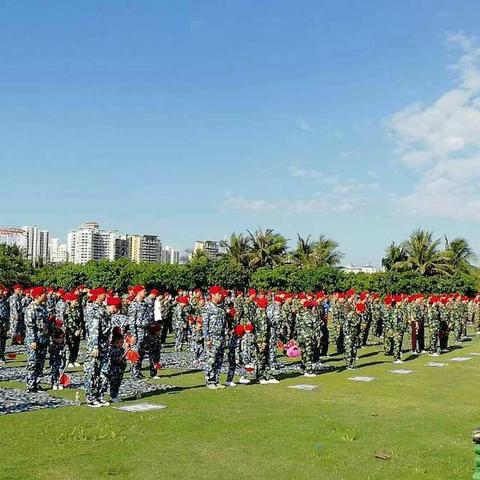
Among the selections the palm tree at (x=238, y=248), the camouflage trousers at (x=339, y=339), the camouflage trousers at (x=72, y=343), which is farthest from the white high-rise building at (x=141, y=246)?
the camouflage trousers at (x=72, y=343)

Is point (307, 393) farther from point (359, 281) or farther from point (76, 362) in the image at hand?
point (359, 281)

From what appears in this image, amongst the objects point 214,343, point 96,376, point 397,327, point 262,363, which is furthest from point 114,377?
point 397,327

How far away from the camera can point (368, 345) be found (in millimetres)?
25062

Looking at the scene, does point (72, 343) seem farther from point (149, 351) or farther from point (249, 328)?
point (249, 328)

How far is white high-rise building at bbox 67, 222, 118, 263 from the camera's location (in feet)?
523

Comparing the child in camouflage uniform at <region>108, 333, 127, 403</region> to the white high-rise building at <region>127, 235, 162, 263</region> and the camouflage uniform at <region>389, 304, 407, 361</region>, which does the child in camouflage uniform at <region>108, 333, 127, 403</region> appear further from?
the white high-rise building at <region>127, 235, 162, 263</region>

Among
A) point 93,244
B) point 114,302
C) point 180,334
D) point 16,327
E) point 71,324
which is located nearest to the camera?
point 114,302

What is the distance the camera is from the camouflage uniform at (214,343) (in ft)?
42.9

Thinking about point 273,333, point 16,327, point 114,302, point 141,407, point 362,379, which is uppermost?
point 114,302

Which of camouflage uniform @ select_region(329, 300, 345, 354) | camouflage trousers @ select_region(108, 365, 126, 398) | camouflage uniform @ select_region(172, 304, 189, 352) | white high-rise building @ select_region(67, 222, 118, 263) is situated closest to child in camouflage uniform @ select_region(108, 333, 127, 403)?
camouflage trousers @ select_region(108, 365, 126, 398)

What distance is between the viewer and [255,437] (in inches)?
351

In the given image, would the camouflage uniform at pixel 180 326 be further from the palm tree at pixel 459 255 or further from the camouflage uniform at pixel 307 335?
the palm tree at pixel 459 255

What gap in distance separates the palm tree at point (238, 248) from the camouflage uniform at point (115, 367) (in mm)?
46933

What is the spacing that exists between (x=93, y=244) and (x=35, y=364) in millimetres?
150336
